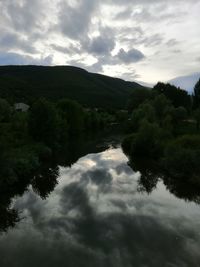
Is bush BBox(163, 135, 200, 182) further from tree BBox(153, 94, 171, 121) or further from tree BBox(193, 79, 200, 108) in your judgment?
tree BBox(193, 79, 200, 108)

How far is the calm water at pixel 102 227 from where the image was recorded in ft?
58.3

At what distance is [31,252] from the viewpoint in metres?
18.5

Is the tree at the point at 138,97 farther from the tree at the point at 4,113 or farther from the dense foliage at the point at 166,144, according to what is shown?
the tree at the point at 4,113

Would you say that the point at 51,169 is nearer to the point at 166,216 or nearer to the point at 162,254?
the point at 166,216

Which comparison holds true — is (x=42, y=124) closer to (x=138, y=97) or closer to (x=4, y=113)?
(x=4, y=113)

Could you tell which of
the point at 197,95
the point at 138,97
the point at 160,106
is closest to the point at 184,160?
the point at 160,106

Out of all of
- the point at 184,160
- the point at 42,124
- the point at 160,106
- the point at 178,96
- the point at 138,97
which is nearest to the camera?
the point at 184,160

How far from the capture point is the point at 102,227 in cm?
2242

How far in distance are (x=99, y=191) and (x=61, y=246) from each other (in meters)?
12.4

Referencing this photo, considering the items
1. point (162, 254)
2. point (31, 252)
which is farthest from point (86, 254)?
point (162, 254)

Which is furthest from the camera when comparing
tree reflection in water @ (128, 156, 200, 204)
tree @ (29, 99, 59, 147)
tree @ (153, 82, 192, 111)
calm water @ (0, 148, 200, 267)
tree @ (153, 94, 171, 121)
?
tree @ (153, 82, 192, 111)

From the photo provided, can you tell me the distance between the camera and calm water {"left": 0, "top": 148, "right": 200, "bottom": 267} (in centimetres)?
1778

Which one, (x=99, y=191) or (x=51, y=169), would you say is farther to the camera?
(x=51, y=169)

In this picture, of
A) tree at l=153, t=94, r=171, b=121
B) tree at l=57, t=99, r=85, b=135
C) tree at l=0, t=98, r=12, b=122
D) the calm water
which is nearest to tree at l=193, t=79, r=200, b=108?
tree at l=153, t=94, r=171, b=121
